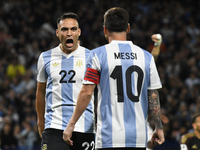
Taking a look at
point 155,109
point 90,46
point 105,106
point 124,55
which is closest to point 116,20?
point 124,55

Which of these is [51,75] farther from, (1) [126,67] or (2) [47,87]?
(1) [126,67]

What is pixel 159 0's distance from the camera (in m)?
16.7

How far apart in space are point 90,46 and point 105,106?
1092cm

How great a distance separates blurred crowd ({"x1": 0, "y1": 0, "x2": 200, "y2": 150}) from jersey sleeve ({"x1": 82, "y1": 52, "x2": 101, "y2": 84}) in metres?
7.54

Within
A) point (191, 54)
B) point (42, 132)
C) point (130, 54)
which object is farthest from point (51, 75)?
point (191, 54)

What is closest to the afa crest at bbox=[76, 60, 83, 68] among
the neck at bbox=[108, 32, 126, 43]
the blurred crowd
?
the neck at bbox=[108, 32, 126, 43]

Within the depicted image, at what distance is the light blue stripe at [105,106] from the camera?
10.4 feet

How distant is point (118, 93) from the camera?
320 cm

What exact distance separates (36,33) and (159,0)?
5.70 meters

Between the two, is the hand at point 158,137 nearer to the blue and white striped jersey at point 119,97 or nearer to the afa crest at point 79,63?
the blue and white striped jersey at point 119,97

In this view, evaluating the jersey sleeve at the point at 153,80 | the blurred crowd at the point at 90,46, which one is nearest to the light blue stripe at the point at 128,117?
the jersey sleeve at the point at 153,80

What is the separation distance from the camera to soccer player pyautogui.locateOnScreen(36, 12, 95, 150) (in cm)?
425

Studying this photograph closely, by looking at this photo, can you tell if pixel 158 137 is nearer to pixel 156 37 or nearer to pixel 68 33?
pixel 68 33

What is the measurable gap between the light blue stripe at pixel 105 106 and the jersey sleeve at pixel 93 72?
0.04 meters
